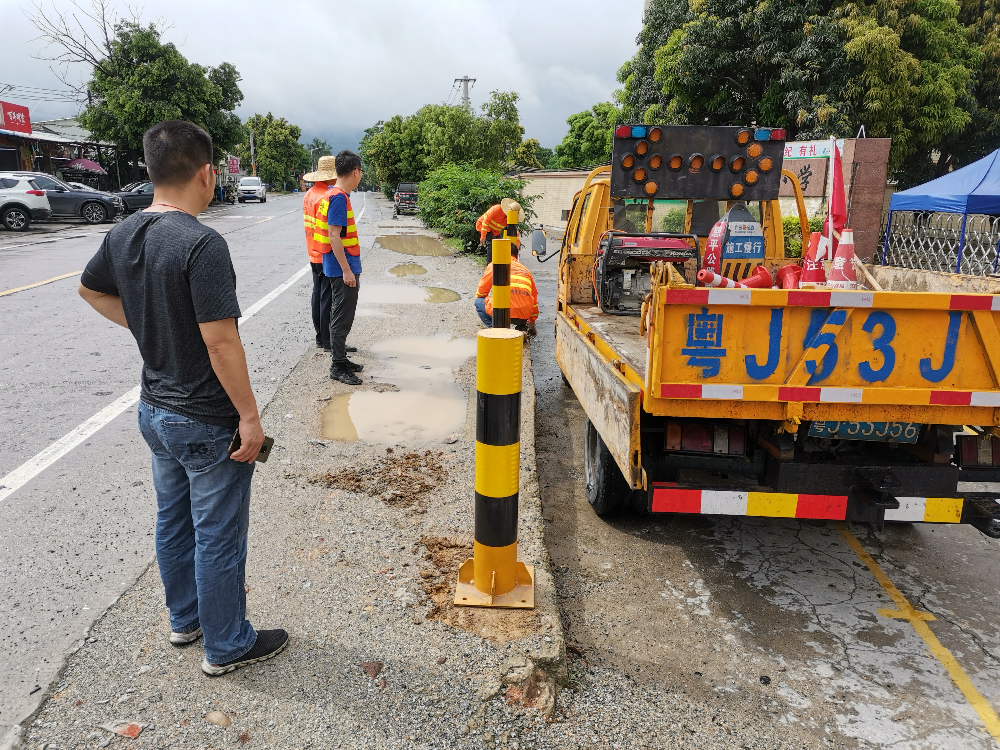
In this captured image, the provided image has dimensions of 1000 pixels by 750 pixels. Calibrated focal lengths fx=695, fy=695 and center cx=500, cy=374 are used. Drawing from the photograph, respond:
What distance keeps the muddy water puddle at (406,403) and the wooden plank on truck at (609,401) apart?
1211mm

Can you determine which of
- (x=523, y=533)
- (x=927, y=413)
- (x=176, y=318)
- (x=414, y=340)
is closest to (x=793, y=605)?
(x=927, y=413)

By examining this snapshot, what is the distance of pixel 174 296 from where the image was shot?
228 cm

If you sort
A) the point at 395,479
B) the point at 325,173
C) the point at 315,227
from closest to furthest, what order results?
the point at 395,479 → the point at 315,227 → the point at 325,173

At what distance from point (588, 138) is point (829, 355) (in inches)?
1910

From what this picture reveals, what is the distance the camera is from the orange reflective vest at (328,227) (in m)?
6.16

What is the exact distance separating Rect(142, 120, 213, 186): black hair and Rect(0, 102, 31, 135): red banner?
36.5 m

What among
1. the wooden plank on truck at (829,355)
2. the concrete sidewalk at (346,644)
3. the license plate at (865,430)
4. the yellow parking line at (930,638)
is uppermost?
the wooden plank on truck at (829,355)

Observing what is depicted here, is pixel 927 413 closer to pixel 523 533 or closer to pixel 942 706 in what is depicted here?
pixel 942 706

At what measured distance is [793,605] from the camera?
11.2 ft

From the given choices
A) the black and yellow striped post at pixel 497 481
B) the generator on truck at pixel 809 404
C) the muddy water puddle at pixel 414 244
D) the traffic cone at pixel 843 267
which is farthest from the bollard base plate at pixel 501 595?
the muddy water puddle at pixel 414 244

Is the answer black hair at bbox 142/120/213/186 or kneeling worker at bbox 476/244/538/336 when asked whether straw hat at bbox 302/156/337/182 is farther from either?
black hair at bbox 142/120/213/186

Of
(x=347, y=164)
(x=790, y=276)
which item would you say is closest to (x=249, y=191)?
(x=347, y=164)

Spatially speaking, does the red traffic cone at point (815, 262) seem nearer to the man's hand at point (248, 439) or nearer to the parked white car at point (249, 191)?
the man's hand at point (248, 439)

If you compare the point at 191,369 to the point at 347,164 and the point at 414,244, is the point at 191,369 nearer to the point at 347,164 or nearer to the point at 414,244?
the point at 347,164
